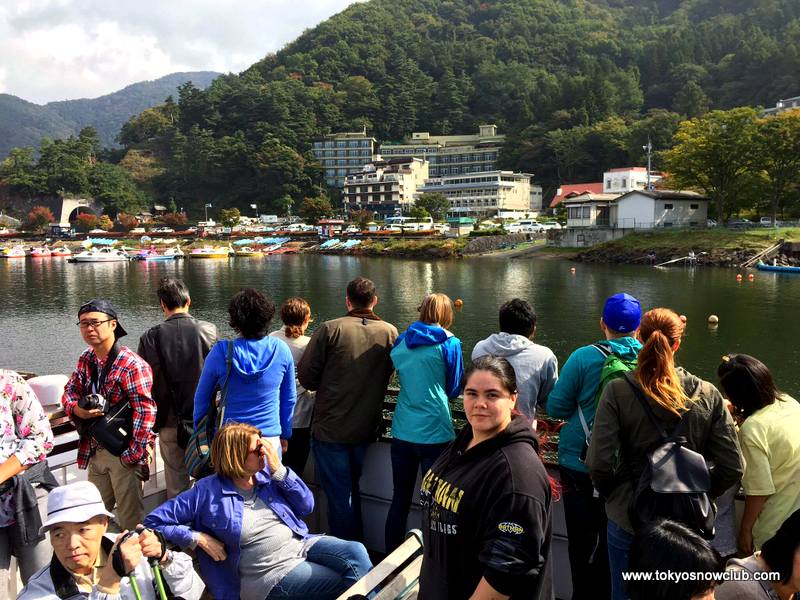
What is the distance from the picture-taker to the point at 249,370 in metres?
3.23

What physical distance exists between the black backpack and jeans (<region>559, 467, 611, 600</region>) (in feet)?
2.40

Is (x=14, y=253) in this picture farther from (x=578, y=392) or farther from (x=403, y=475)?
(x=578, y=392)

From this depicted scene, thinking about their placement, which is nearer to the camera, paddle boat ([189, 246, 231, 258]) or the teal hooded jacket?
the teal hooded jacket

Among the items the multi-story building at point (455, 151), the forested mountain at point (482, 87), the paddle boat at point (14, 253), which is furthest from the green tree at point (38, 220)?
the multi-story building at point (455, 151)

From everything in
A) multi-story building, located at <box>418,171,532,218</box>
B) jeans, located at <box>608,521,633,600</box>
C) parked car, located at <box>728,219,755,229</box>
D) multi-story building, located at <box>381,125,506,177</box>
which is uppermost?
multi-story building, located at <box>381,125,506,177</box>

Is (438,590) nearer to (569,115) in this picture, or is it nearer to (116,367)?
(116,367)

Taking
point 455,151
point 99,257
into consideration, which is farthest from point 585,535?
point 455,151

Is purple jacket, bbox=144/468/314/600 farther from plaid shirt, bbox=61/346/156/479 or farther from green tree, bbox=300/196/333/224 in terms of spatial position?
green tree, bbox=300/196/333/224

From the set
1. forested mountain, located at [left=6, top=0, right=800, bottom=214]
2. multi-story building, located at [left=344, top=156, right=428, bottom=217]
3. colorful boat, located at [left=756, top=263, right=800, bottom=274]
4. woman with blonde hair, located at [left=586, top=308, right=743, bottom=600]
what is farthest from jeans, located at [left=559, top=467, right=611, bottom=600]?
multi-story building, located at [left=344, top=156, right=428, bottom=217]

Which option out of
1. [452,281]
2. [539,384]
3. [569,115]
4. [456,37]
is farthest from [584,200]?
[456,37]

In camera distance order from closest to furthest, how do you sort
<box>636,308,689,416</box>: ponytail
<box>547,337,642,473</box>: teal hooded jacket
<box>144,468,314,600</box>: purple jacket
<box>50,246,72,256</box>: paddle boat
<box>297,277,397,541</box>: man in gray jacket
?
<box>636,308,689,416</box>: ponytail < <box>144,468,314,600</box>: purple jacket < <box>547,337,642,473</box>: teal hooded jacket < <box>297,277,397,541</box>: man in gray jacket < <box>50,246,72,256</box>: paddle boat

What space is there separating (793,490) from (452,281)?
34.2 metres

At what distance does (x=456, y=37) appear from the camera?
15400 centimetres

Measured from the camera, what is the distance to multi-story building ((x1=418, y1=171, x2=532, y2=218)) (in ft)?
269
